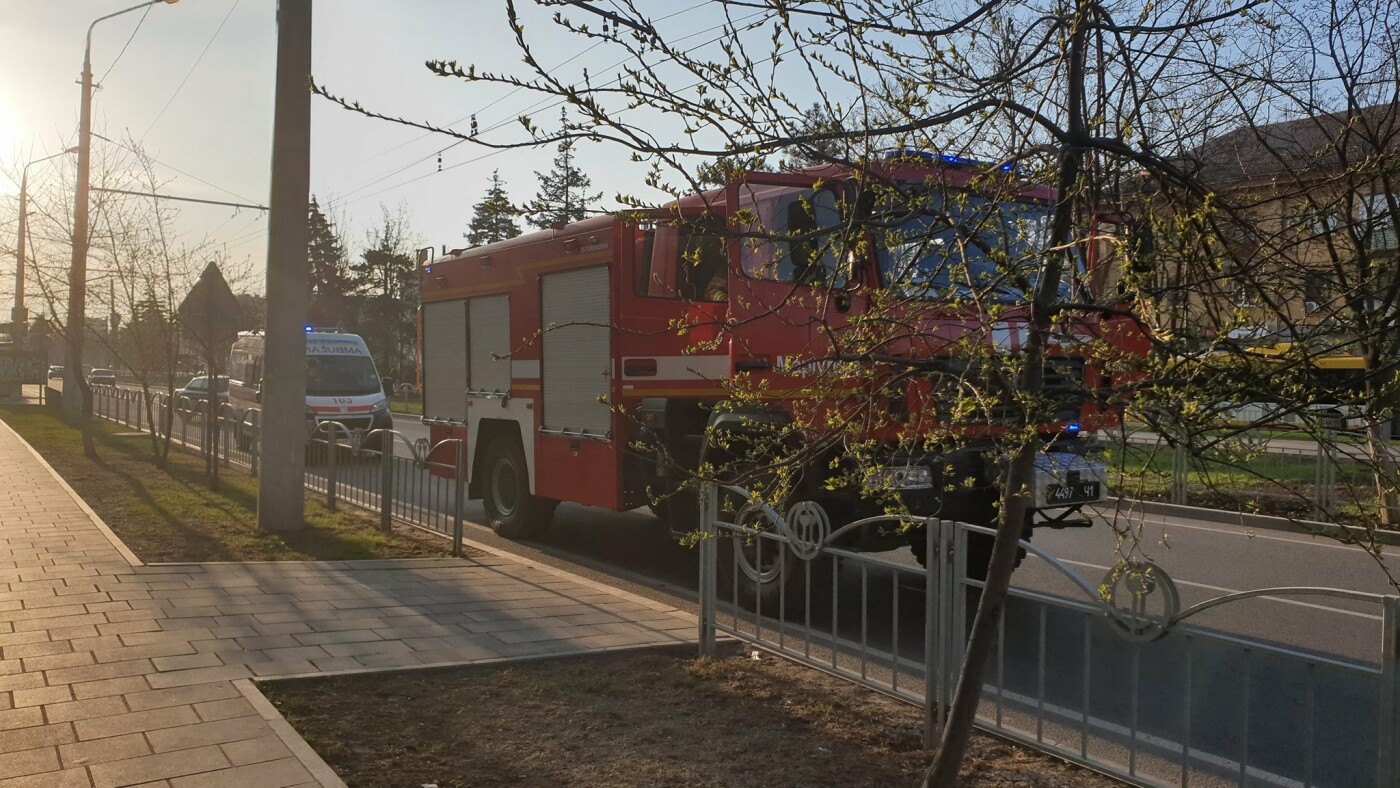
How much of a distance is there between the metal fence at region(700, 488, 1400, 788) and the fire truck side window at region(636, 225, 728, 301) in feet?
5.25

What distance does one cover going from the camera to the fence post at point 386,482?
34.9ft

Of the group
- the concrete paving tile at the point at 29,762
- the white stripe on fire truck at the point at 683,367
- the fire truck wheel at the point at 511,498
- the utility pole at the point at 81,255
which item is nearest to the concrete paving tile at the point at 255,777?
the concrete paving tile at the point at 29,762

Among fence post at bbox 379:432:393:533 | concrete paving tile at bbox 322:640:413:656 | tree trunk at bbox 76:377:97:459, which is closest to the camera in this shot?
concrete paving tile at bbox 322:640:413:656

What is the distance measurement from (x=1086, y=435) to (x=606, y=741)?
239 centimetres

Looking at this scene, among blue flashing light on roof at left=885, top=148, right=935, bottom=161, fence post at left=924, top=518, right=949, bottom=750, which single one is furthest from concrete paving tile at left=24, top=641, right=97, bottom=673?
blue flashing light on roof at left=885, top=148, right=935, bottom=161

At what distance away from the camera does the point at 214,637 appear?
5977 millimetres

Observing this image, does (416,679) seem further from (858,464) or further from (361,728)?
(858,464)

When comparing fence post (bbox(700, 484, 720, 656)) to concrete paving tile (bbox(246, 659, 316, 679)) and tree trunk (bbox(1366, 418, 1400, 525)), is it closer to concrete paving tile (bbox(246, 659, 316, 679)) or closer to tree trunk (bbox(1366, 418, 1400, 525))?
concrete paving tile (bbox(246, 659, 316, 679))

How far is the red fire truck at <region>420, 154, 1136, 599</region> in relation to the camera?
10.4 feet

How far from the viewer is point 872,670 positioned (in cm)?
539

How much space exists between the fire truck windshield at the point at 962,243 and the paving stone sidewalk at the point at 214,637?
2.64 meters

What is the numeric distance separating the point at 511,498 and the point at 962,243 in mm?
8874

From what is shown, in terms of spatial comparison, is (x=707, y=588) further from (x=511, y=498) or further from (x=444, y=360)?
(x=444, y=360)

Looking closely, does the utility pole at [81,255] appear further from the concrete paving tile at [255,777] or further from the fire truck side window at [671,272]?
the concrete paving tile at [255,777]
